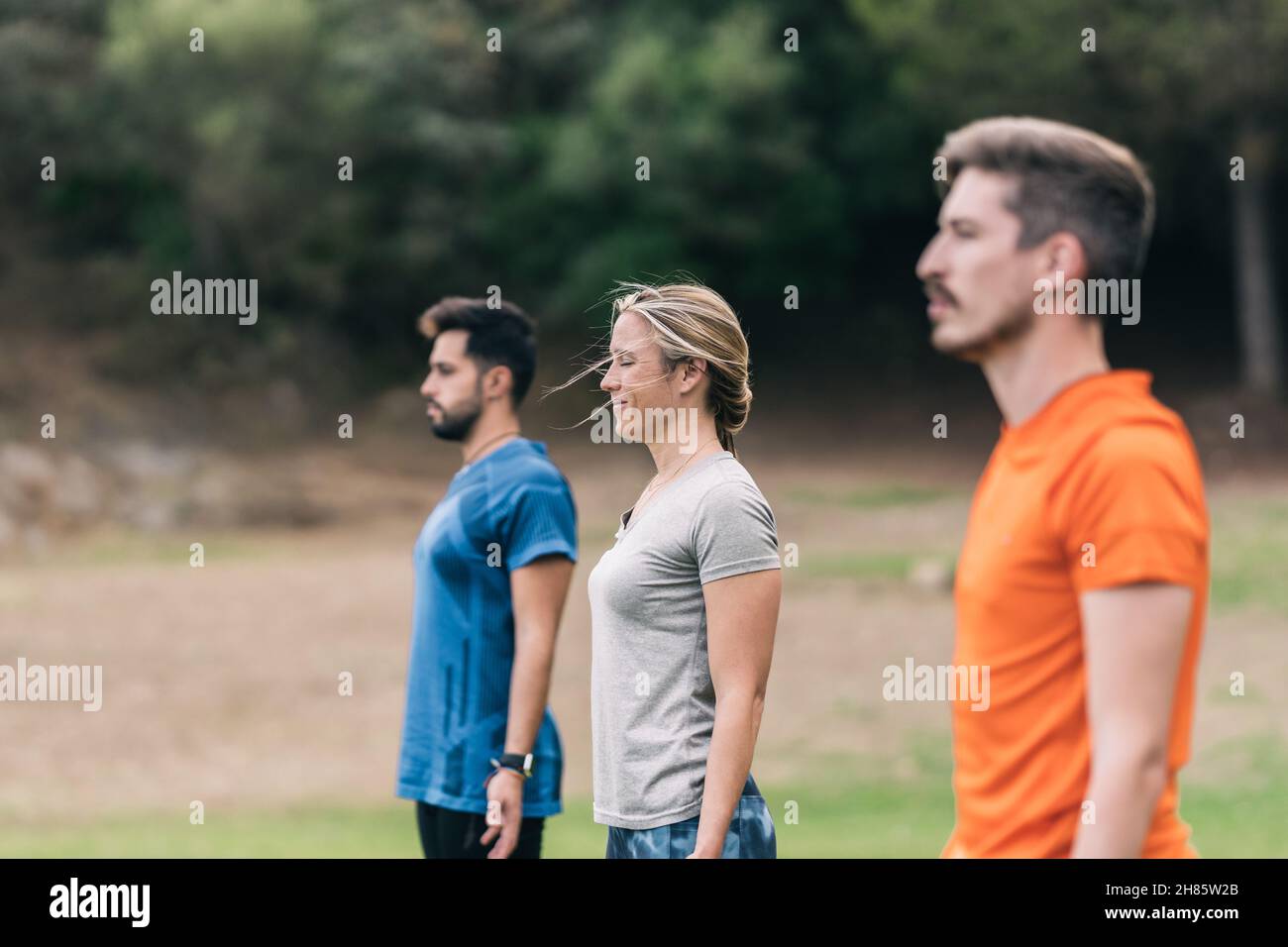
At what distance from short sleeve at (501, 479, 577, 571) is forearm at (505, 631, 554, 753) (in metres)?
0.23

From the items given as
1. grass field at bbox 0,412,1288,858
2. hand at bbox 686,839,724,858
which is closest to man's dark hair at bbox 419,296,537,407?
hand at bbox 686,839,724,858

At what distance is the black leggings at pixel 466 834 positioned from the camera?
13.1 feet

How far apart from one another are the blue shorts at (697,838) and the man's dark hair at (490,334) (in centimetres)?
160

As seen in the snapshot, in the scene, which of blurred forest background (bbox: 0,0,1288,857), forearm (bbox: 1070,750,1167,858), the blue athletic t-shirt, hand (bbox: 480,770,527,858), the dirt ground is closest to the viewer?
forearm (bbox: 1070,750,1167,858)

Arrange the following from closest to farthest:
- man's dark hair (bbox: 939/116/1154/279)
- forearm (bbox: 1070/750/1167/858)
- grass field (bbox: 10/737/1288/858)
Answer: forearm (bbox: 1070/750/1167/858) < man's dark hair (bbox: 939/116/1154/279) < grass field (bbox: 10/737/1288/858)

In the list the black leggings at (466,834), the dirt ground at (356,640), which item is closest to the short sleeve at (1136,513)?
the black leggings at (466,834)

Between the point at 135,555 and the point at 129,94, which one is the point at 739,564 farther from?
the point at 129,94

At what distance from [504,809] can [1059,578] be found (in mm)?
2164

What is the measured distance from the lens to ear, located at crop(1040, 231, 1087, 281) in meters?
2.16

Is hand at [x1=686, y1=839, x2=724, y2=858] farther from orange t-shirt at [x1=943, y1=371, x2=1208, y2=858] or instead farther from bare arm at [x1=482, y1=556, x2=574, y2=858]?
bare arm at [x1=482, y1=556, x2=574, y2=858]

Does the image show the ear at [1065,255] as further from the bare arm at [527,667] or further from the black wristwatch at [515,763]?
the black wristwatch at [515,763]

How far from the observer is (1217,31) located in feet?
73.7

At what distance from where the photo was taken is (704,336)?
3.27 metres

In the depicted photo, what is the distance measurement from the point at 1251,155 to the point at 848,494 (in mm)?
8069
